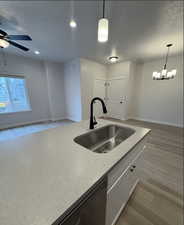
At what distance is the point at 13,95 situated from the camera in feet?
13.0

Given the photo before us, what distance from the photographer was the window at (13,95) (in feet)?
12.3

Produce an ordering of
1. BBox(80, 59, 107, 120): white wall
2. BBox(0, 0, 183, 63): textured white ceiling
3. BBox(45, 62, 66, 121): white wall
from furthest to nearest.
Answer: BBox(45, 62, 66, 121): white wall < BBox(80, 59, 107, 120): white wall < BBox(0, 0, 183, 63): textured white ceiling

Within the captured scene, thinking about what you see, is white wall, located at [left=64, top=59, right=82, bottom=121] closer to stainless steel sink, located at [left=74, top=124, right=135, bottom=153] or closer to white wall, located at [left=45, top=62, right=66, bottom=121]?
white wall, located at [left=45, top=62, right=66, bottom=121]

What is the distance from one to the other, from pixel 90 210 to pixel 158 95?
199 inches

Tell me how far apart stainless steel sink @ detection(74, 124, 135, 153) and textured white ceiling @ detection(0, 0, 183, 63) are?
77.2 inches

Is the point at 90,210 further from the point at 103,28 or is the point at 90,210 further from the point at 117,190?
the point at 103,28

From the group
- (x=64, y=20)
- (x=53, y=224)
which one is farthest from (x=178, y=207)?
(x=64, y=20)

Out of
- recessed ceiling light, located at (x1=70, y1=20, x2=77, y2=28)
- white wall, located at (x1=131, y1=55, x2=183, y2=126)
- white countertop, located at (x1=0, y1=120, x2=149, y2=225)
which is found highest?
recessed ceiling light, located at (x1=70, y1=20, x2=77, y2=28)

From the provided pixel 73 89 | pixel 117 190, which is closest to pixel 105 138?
pixel 117 190

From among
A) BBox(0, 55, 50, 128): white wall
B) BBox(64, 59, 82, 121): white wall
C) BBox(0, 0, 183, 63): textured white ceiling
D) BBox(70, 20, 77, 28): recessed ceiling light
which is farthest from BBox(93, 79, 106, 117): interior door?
BBox(70, 20, 77, 28): recessed ceiling light

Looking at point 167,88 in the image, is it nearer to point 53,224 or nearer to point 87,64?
point 87,64

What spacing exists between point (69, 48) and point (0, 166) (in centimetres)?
346

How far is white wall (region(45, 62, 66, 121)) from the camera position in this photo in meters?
4.57

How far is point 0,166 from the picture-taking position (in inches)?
25.0
